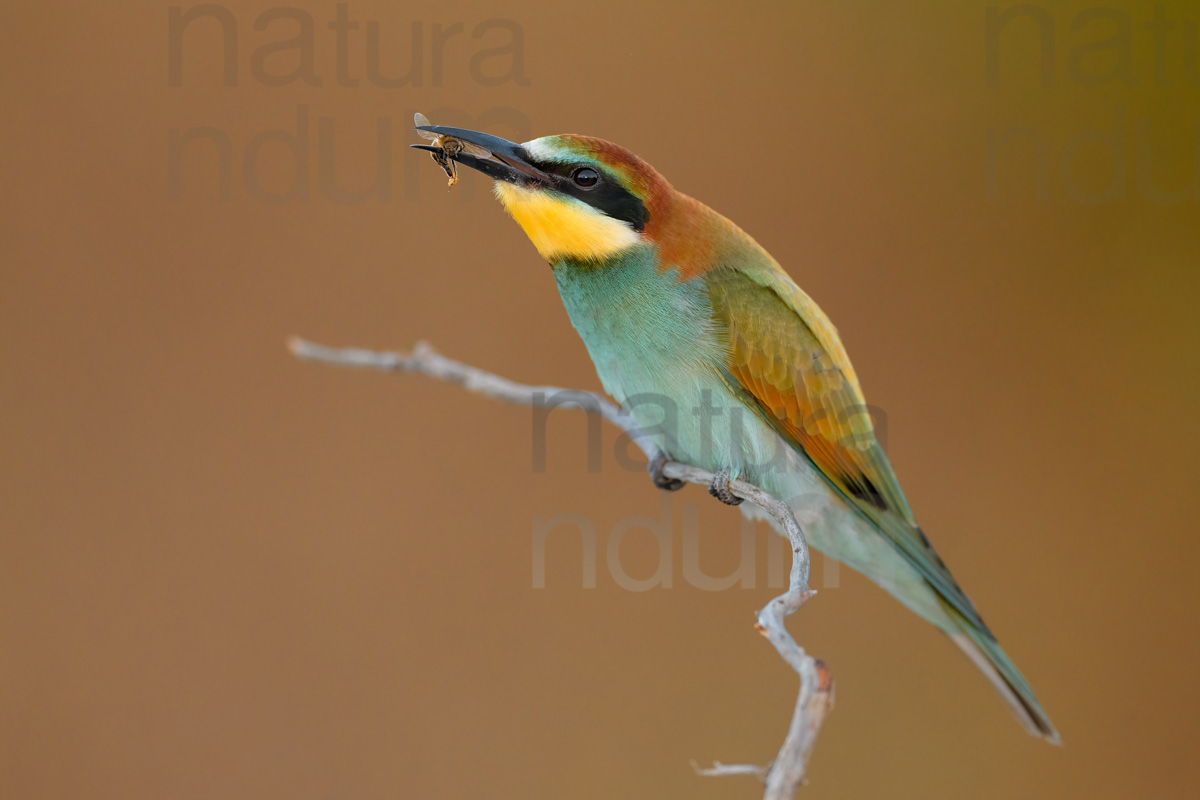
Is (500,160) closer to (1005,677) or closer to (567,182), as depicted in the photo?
(567,182)

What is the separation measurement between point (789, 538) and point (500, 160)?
0.79 meters

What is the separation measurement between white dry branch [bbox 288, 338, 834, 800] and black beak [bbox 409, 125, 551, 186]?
0.44 meters

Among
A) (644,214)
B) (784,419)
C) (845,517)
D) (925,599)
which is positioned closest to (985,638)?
(925,599)

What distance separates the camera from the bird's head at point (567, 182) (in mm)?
1512

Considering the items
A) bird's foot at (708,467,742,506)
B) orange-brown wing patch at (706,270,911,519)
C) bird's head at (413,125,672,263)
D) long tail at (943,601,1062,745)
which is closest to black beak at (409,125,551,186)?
bird's head at (413,125,672,263)

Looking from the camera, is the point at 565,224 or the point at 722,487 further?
the point at 722,487

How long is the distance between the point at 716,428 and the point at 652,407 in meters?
0.13

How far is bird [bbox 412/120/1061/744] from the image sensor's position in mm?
1529

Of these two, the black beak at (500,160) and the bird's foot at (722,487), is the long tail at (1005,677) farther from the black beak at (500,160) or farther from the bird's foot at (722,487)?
the black beak at (500,160)

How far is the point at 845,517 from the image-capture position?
71.2 inches

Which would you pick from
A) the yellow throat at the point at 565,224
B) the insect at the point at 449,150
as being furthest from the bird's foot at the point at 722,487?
the insect at the point at 449,150

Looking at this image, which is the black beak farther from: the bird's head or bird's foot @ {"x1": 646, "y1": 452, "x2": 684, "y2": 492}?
bird's foot @ {"x1": 646, "y1": 452, "x2": 684, "y2": 492}

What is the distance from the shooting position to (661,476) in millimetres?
1975

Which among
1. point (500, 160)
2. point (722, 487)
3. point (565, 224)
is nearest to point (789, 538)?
point (722, 487)
